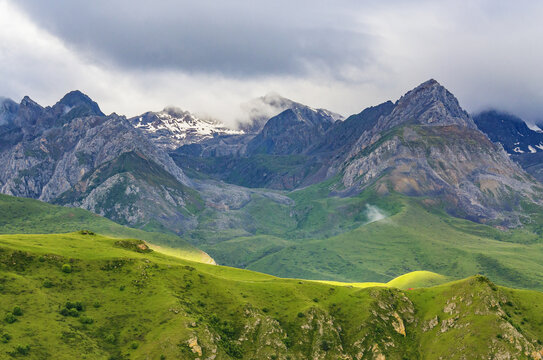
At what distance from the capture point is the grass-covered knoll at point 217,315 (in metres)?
123

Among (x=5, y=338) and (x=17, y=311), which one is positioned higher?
(x=17, y=311)

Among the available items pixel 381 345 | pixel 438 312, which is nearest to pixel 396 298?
pixel 438 312

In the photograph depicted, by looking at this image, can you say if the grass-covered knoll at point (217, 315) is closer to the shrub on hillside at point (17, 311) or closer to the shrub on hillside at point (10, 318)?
the shrub on hillside at point (17, 311)

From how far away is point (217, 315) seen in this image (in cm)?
14800

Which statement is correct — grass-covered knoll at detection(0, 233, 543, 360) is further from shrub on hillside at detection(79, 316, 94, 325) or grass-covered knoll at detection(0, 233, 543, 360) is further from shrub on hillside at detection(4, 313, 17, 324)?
shrub on hillside at detection(79, 316, 94, 325)

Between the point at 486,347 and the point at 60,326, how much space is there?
124 m

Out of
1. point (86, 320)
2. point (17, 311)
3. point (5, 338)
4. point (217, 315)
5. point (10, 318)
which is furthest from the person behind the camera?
point (217, 315)

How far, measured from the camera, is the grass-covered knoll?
12325cm

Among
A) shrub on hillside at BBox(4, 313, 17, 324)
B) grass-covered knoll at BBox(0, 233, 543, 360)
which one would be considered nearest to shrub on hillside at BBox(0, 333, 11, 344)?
grass-covered knoll at BBox(0, 233, 543, 360)

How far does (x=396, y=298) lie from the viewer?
168000 mm

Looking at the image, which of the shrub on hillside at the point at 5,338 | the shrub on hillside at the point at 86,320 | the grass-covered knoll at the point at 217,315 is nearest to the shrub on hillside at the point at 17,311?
the grass-covered knoll at the point at 217,315

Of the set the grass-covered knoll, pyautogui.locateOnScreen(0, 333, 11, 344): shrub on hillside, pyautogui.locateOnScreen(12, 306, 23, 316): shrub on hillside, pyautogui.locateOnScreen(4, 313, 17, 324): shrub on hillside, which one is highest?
the grass-covered knoll

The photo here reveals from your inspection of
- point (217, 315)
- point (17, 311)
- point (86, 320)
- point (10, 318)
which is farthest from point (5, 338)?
point (217, 315)

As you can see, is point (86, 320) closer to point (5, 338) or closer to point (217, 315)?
point (5, 338)
